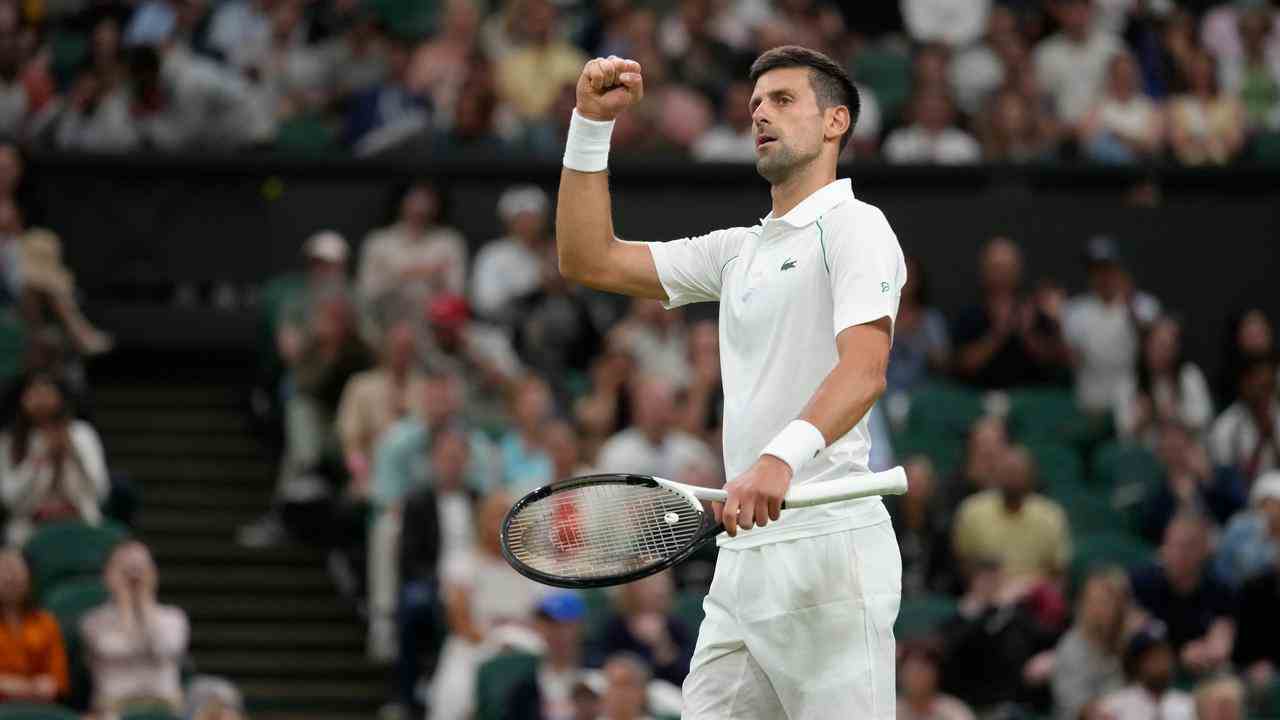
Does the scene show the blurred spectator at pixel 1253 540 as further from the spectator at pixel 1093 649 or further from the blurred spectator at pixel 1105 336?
the blurred spectator at pixel 1105 336

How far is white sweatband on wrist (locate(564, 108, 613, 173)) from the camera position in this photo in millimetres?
5809

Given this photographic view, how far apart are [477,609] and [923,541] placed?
2.62 meters

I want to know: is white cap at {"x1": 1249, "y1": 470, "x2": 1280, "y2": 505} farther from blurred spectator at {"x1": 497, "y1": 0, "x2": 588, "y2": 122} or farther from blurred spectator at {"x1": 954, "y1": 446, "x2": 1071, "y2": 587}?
blurred spectator at {"x1": 497, "y1": 0, "x2": 588, "y2": 122}

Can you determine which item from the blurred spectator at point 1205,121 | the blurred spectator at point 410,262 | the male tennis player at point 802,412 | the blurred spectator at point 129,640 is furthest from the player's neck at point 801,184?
the blurred spectator at point 1205,121

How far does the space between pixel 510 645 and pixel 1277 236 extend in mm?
7170

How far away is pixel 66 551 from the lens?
1136cm

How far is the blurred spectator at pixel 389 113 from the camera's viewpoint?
→ 49.2 feet

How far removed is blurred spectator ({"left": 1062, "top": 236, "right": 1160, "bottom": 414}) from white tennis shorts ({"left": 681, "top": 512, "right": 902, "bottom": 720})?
900 centimetres

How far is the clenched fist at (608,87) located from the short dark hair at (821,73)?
1.03ft

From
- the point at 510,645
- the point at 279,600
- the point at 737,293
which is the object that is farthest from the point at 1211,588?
the point at 737,293

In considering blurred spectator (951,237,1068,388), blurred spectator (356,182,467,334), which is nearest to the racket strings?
blurred spectator (356,182,467,334)

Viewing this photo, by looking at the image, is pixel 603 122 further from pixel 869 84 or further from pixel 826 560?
pixel 869 84

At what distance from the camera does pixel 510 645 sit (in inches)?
430

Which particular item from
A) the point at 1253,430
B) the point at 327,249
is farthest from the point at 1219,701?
the point at 327,249
